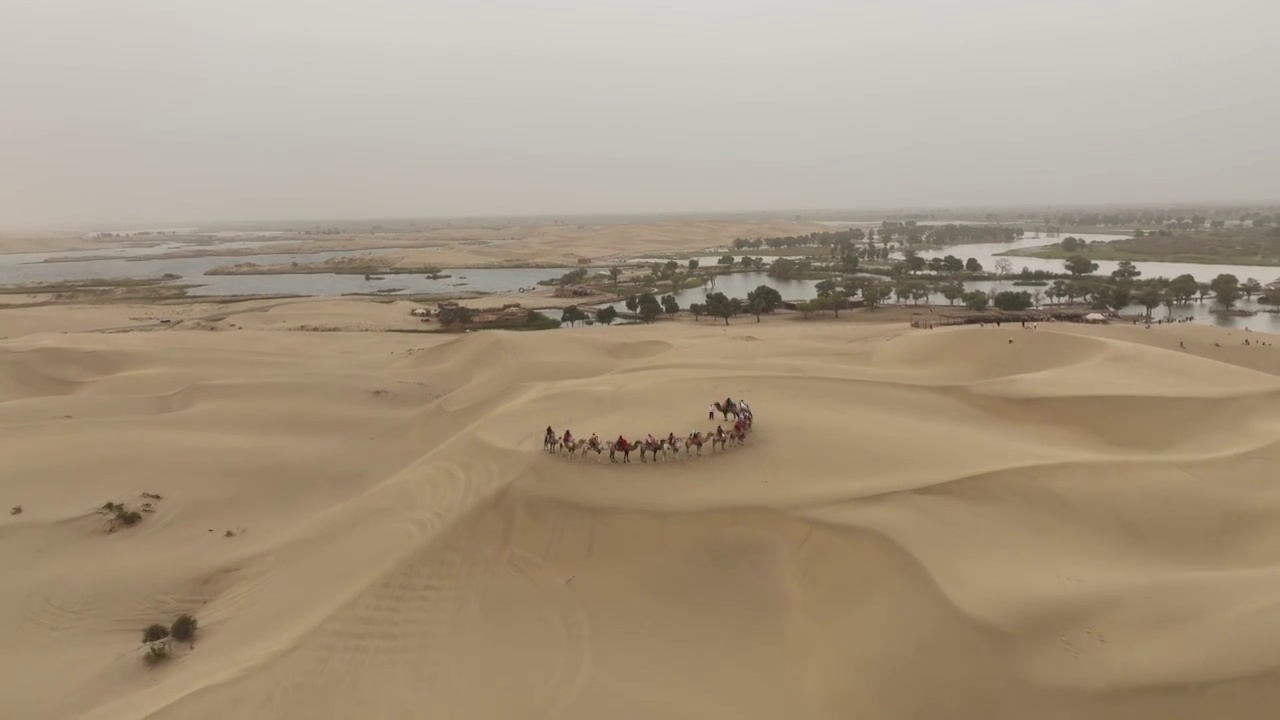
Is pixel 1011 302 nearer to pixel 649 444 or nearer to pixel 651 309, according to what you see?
pixel 651 309

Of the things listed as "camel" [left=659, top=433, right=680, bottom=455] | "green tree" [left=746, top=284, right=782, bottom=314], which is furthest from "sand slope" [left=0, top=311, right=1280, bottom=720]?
"green tree" [left=746, top=284, right=782, bottom=314]

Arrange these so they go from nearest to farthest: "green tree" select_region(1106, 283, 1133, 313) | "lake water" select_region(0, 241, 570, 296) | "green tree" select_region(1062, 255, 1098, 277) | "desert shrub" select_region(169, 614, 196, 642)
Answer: "desert shrub" select_region(169, 614, 196, 642), "green tree" select_region(1106, 283, 1133, 313), "green tree" select_region(1062, 255, 1098, 277), "lake water" select_region(0, 241, 570, 296)

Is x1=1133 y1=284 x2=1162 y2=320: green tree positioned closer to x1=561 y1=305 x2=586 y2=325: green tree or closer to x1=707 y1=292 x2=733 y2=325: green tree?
x1=707 y1=292 x2=733 y2=325: green tree

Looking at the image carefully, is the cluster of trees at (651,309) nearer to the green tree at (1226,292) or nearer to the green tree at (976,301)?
the green tree at (976,301)

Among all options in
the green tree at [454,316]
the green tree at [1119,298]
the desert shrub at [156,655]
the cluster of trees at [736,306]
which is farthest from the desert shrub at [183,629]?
the green tree at [1119,298]

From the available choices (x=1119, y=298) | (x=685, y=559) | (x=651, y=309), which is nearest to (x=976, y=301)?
(x=1119, y=298)
